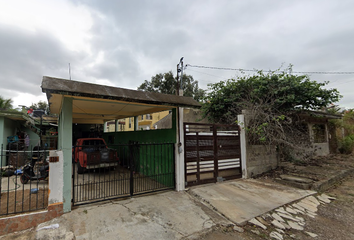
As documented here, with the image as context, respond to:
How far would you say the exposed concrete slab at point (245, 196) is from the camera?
12.9 ft

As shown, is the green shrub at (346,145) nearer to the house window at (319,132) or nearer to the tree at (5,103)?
the house window at (319,132)

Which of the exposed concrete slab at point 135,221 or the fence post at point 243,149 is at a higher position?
the fence post at point 243,149

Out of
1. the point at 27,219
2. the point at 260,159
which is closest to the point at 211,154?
the point at 260,159

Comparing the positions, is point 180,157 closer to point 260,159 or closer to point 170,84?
point 260,159

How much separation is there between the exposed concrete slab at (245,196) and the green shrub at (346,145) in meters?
11.5

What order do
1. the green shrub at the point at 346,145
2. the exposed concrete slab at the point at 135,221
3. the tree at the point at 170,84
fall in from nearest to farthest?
the exposed concrete slab at the point at 135,221, the green shrub at the point at 346,145, the tree at the point at 170,84

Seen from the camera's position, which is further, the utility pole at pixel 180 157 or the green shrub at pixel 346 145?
the green shrub at pixel 346 145

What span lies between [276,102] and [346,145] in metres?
9.94

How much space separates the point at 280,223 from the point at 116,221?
11.0ft

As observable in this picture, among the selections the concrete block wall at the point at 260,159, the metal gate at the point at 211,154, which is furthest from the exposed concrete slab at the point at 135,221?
the concrete block wall at the point at 260,159

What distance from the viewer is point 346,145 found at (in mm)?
13039

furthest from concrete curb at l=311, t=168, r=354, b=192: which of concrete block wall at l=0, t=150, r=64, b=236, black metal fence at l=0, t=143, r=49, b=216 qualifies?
black metal fence at l=0, t=143, r=49, b=216

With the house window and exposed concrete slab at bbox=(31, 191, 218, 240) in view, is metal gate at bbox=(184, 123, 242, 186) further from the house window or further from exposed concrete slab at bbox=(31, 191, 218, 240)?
the house window

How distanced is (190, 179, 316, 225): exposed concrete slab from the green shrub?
1146cm
